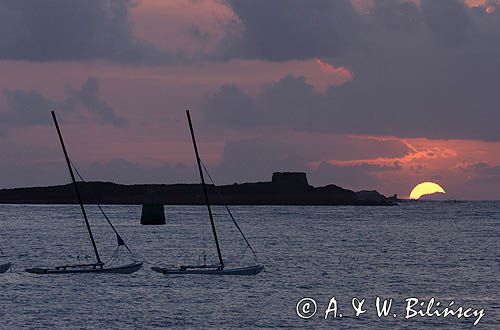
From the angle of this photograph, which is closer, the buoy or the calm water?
the calm water

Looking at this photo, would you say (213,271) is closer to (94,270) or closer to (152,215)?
(94,270)

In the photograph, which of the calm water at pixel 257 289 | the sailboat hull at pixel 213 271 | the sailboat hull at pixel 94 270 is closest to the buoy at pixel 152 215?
the calm water at pixel 257 289

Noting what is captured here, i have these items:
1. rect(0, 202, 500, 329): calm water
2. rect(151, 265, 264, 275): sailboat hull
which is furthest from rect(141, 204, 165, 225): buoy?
rect(151, 265, 264, 275): sailboat hull

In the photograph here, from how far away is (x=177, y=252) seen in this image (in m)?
122

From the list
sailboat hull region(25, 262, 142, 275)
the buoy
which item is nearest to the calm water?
sailboat hull region(25, 262, 142, 275)

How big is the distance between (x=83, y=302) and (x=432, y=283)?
26.3 meters

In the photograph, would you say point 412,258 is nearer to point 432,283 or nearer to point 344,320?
point 432,283

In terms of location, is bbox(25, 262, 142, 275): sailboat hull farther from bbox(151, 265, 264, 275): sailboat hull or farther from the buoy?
the buoy

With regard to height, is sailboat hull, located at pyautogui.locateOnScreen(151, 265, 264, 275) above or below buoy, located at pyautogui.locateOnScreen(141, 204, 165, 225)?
below

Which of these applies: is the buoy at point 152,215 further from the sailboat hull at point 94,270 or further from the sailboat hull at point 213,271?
the sailboat hull at point 213,271

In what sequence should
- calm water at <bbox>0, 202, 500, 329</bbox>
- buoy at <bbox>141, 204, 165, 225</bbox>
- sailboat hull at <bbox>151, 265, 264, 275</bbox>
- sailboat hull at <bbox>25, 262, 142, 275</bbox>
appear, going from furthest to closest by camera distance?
buoy at <bbox>141, 204, 165, 225</bbox>
sailboat hull at <bbox>25, 262, 142, 275</bbox>
sailboat hull at <bbox>151, 265, 264, 275</bbox>
calm water at <bbox>0, 202, 500, 329</bbox>

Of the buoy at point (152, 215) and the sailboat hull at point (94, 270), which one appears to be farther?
the buoy at point (152, 215)

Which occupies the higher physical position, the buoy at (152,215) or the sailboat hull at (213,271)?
the buoy at (152,215)

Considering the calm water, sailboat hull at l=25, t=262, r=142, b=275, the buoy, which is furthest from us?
the buoy
